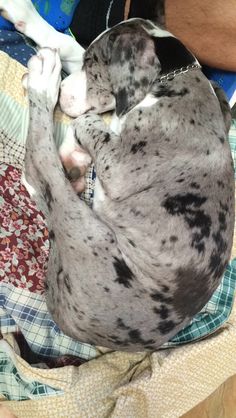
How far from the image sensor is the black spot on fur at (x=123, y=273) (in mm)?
1954

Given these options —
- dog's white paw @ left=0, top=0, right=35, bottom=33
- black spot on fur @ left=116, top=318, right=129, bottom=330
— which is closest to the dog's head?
dog's white paw @ left=0, top=0, right=35, bottom=33

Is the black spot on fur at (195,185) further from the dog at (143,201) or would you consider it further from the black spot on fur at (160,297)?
the black spot on fur at (160,297)

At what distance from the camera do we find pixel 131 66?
1.89m

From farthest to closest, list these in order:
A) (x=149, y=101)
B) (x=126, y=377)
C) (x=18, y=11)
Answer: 1. (x=126, y=377)
2. (x=18, y=11)
3. (x=149, y=101)

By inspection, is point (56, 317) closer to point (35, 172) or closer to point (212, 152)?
point (35, 172)

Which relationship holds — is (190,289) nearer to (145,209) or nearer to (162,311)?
(162,311)

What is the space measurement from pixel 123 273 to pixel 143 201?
281 mm

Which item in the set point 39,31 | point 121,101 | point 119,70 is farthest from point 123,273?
point 39,31

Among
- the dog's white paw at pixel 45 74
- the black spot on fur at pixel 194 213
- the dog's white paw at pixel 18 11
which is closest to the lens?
the black spot on fur at pixel 194 213

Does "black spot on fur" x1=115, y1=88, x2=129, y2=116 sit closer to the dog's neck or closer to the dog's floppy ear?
the dog's floppy ear

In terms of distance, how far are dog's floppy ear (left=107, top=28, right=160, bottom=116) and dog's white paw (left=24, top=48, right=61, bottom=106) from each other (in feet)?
1.00

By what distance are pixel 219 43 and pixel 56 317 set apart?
134 centimetres

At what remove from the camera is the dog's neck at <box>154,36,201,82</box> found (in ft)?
6.48

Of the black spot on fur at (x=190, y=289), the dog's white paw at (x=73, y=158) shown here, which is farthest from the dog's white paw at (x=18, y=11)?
the black spot on fur at (x=190, y=289)
